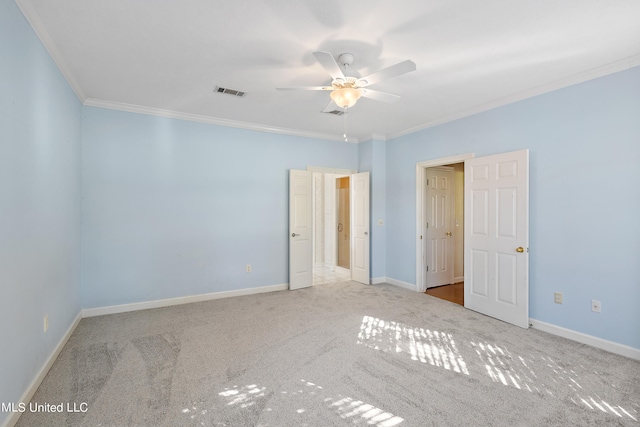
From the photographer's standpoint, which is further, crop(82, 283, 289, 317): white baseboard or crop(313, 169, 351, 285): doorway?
crop(313, 169, 351, 285): doorway

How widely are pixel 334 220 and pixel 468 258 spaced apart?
12.0 ft

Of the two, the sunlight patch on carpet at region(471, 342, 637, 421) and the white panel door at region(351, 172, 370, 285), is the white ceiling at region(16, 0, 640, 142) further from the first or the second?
the sunlight patch on carpet at region(471, 342, 637, 421)

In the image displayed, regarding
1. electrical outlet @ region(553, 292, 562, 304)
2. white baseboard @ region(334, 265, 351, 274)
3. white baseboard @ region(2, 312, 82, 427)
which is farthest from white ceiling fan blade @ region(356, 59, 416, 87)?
white baseboard @ region(334, 265, 351, 274)

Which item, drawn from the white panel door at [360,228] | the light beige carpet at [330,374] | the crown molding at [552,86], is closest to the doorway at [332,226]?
the white panel door at [360,228]

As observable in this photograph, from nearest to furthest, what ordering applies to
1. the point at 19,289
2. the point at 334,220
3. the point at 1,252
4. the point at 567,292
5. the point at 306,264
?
1. the point at 1,252
2. the point at 19,289
3. the point at 567,292
4. the point at 306,264
5. the point at 334,220

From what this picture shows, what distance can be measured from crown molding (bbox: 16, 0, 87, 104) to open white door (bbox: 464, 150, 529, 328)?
4527 mm

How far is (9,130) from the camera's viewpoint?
1.94 meters

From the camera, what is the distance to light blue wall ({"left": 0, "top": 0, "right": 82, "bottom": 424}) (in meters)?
1.89

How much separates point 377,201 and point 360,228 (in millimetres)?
595

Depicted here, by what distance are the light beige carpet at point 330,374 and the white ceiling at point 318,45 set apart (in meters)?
2.71

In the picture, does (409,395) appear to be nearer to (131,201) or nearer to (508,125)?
(508,125)

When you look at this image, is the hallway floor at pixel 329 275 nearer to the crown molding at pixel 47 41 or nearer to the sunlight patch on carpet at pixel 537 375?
the sunlight patch on carpet at pixel 537 375

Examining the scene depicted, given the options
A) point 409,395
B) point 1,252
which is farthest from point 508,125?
point 1,252

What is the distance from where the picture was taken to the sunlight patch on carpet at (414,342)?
110 inches
